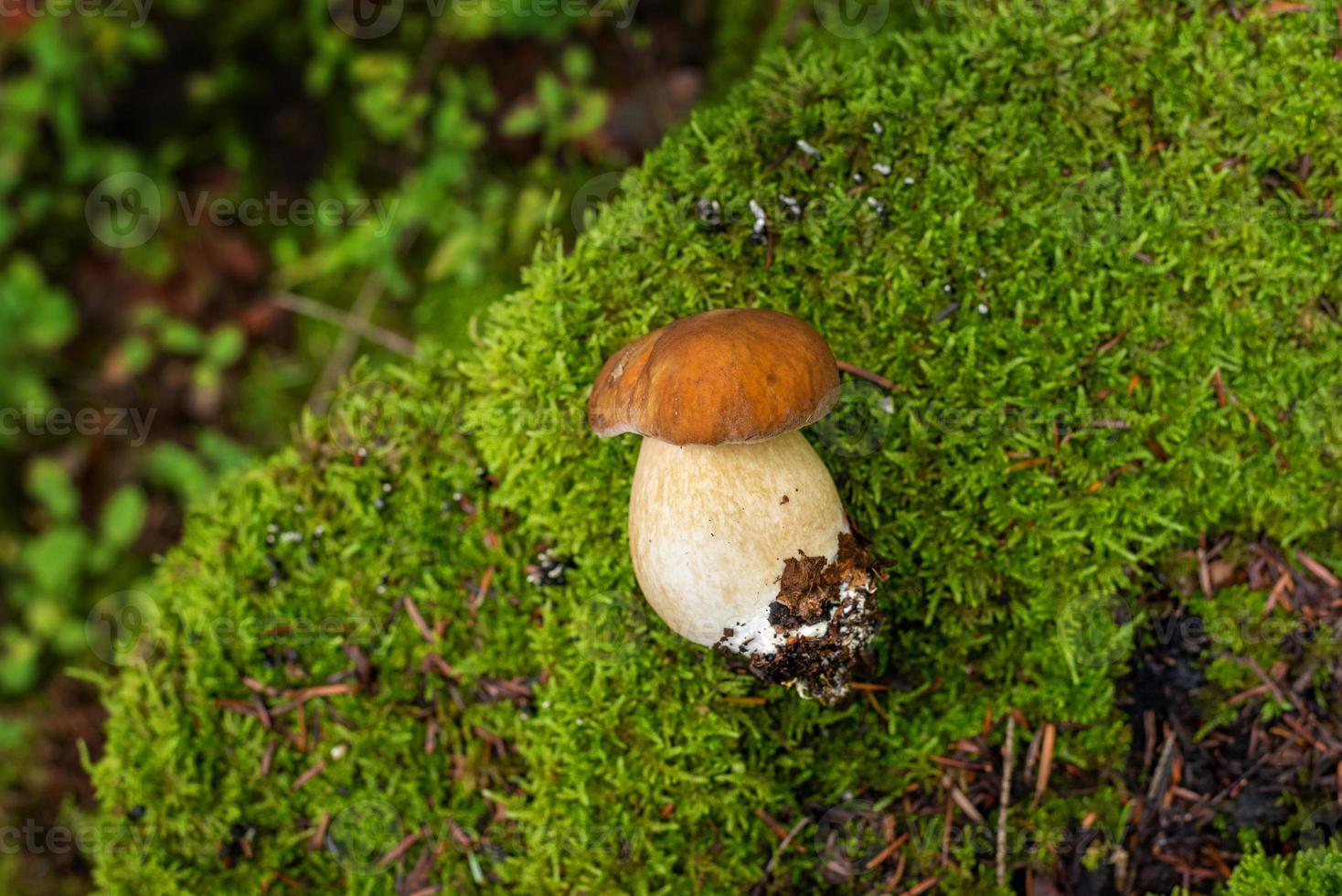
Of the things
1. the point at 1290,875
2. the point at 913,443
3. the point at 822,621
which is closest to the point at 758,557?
the point at 822,621

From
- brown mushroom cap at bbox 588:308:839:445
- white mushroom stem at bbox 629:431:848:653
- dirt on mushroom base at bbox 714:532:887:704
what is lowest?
dirt on mushroom base at bbox 714:532:887:704

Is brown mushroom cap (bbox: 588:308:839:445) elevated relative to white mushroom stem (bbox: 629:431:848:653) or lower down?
elevated

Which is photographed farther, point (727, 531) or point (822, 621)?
point (822, 621)

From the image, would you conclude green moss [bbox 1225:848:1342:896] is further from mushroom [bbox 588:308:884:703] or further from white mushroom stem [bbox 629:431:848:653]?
white mushroom stem [bbox 629:431:848:653]

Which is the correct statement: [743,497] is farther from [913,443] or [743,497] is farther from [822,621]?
[913,443]

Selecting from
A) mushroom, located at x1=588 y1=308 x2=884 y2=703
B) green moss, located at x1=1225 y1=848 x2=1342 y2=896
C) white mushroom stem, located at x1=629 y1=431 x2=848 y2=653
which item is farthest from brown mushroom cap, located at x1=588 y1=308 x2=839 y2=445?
green moss, located at x1=1225 y1=848 x2=1342 y2=896

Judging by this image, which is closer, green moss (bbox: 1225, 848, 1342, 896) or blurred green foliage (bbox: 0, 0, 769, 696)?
green moss (bbox: 1225, 848, 1342, 896)

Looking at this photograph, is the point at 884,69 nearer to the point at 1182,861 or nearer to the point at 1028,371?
the point at 1028,371
